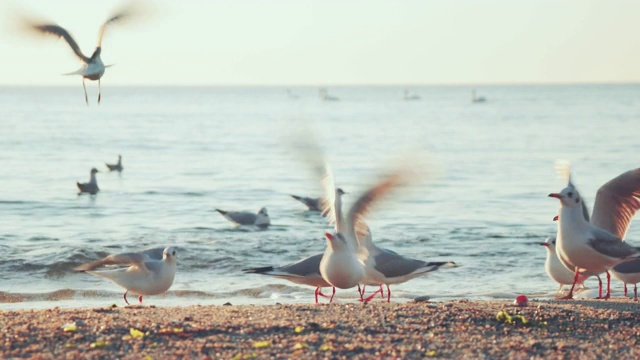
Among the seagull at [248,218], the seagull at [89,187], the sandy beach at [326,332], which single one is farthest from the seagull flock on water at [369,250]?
the seagull at [89,187]

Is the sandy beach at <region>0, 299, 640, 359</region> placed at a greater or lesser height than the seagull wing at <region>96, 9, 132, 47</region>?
lesser

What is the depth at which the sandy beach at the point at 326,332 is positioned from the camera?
7.18m

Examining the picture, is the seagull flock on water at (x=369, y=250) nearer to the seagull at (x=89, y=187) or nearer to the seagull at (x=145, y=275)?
the seagull at (x=145, y=275)

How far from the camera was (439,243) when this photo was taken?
16984mm

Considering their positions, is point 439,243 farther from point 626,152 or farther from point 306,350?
point 626,152

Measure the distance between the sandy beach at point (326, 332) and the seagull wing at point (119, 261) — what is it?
0.62m

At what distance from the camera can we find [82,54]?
37.3 feet

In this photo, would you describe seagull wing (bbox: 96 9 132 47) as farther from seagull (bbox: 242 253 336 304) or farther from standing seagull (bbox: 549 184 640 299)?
standing seagull (bbox: 549 184 640 299)

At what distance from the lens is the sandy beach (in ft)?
23.6

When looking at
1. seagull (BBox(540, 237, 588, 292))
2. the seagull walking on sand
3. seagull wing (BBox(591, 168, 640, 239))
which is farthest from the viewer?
seagull (BBox(540, 237, 588, 292))

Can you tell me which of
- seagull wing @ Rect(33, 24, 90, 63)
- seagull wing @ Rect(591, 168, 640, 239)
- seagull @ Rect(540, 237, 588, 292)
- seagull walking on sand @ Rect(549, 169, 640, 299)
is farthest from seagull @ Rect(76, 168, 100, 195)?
seagull walking on sand @ Rect(549, 169, 640, 299)

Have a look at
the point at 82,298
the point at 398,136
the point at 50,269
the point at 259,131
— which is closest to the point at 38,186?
the point at 50,269

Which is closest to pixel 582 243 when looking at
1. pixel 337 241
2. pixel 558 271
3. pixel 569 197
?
pixel 569 197

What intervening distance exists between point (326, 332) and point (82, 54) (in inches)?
203
